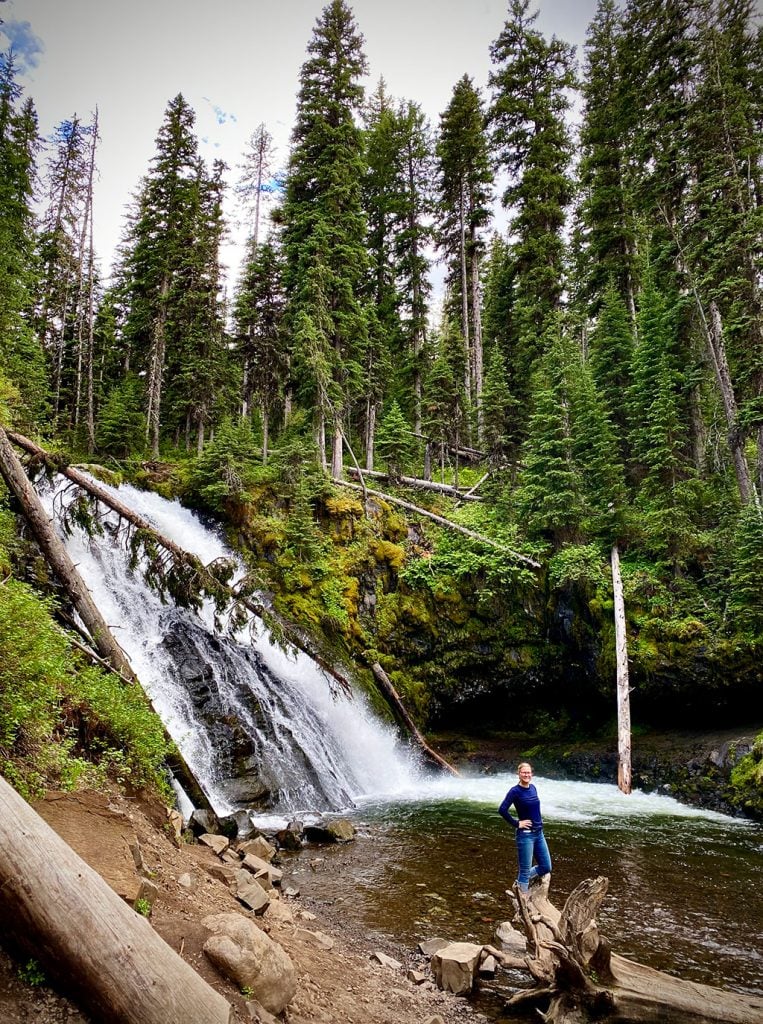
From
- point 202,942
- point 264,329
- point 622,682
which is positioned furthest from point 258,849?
point 264,329

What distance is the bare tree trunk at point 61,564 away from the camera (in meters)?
8.80

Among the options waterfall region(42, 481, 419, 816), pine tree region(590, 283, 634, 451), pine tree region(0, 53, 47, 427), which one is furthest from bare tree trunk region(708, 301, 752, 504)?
pine tree region(0, 53, 47, 427)

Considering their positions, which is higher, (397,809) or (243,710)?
(243,710)

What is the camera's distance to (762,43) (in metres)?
21.7

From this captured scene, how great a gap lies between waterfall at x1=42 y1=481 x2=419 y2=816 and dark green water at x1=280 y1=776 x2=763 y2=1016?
1642mm

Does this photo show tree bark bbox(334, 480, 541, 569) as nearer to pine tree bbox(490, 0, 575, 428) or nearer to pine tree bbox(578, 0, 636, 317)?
pine tree bbox(490, 0, 575, 428)

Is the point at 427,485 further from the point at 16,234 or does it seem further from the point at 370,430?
the point at 16,234

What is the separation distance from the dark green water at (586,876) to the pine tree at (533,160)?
19599 mm

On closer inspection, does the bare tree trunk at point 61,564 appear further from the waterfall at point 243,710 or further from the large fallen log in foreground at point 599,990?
the large fallen log in foreground at point 599,990

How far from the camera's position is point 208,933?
4.60 m

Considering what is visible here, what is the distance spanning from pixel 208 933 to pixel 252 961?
515mm

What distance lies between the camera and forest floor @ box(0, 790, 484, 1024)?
452 centimetres

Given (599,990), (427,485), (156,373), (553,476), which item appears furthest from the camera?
(156,373)

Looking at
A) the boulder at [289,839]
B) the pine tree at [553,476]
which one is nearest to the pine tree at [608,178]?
the pine tree at [553,476]
